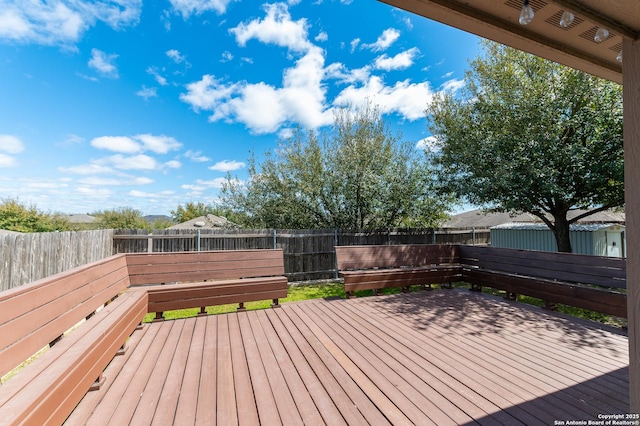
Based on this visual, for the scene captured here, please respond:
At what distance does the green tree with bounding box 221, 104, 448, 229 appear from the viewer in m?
8.85

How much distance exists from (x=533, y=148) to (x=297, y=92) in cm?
858

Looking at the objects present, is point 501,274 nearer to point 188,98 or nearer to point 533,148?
point 533,148

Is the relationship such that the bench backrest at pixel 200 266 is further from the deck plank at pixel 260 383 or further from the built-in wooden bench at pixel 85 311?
the deck plank at pixel 260 383

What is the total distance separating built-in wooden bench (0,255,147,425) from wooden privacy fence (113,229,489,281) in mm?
→ 4635

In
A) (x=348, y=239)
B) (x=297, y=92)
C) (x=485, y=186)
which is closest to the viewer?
(x=485, y=186)

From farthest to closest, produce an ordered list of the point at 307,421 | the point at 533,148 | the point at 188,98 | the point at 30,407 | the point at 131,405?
the point at 188,98 → the point at 533,148 → the point at 131,405 → the point at 307,421 → the point at 30,407

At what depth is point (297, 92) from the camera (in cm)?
1125

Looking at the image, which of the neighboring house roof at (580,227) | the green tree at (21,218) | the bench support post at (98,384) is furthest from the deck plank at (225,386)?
the green tree at (21,218)

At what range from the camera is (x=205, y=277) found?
4707 millimetres

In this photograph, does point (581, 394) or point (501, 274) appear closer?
point (581, 394)

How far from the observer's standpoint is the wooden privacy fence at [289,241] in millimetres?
7344

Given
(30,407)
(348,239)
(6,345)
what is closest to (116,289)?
(6,345)

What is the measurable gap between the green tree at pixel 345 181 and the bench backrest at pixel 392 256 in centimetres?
282

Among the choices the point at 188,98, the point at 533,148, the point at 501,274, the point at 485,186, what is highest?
the point at 188,98
